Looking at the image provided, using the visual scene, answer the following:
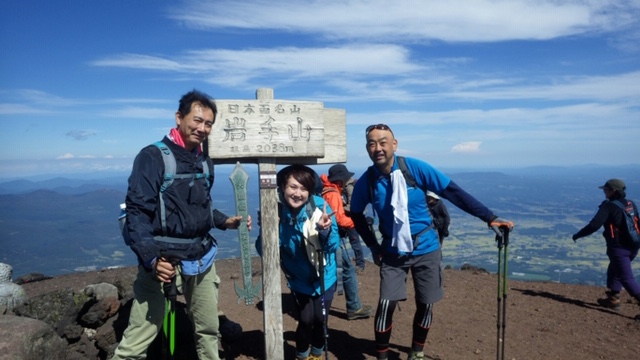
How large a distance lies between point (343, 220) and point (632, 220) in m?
5.47

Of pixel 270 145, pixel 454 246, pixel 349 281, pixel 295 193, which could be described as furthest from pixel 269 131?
pixel 454 246

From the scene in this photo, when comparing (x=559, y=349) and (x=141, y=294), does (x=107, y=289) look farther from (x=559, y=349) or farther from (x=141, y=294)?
(x=559, y=349)

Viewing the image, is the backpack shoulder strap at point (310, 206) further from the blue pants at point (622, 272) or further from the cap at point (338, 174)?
the blue pants at point (622, 272)

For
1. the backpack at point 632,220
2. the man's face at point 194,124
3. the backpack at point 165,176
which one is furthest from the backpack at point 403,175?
the backpack at point 632,220

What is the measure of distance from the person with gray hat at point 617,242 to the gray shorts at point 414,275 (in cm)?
473

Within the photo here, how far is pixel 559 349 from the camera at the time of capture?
5.65 meters

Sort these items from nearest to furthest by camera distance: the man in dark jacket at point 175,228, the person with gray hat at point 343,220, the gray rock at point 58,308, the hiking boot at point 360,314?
the man in dark jacket at point 175,228
the gray rock at point 58,308
the person with gray hat at point 343,220
the hiking boot at point 360,314

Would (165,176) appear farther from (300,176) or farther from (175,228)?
(300,176)

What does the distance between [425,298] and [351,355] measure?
1.51 metres

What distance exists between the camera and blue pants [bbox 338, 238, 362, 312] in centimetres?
652

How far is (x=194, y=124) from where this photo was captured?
11.1ft

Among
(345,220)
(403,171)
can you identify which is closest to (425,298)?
(403,171)

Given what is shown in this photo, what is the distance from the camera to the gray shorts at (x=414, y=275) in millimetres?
4289

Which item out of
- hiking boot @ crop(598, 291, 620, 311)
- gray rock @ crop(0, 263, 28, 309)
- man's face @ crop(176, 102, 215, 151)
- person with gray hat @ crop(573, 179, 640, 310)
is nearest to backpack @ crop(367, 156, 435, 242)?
man's face @ crop(176, 102, 215, 151)
